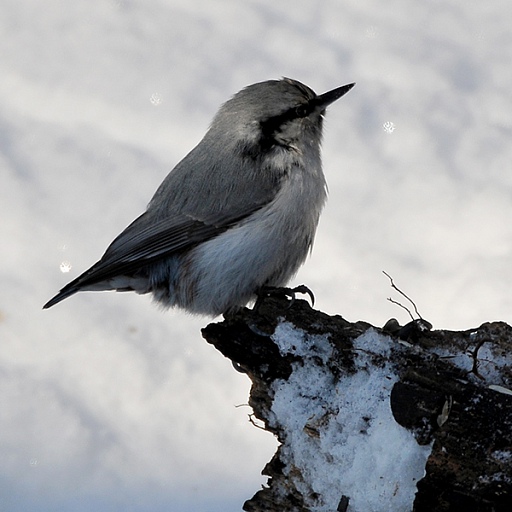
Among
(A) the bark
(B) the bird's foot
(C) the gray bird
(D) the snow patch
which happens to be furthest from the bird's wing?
(D) the snow patch

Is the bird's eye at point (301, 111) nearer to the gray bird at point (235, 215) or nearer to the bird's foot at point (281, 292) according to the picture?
the gray bird at point (235, 215)

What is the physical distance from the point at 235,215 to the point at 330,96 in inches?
44.2

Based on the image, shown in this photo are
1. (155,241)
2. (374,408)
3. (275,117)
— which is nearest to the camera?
(374,408)

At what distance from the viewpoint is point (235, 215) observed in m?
4.29

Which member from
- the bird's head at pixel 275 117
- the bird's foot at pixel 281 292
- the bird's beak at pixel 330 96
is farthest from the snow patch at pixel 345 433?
the bird's beak at pixel 330 96

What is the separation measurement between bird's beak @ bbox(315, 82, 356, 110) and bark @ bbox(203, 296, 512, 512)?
1.49 metres

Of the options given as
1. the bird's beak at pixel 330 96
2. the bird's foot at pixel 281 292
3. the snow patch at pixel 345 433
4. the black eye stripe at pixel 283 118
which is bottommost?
the snow patch at pixel 345 433

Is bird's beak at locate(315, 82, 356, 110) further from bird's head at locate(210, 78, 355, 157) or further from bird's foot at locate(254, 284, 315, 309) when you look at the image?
bird's foot at locate(254, 284, 315, 309)

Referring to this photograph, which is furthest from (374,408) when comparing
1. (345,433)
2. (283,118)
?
(283,118)

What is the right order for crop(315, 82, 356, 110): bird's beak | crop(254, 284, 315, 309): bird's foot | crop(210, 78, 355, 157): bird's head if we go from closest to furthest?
crop(254, 284, 315, 309): bird's foot → crop(210, 78, 355, 157): bird's head → crop(315, 82, 356, 110): bird's beak

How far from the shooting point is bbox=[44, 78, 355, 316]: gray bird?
4246mm

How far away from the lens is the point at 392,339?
363 cm

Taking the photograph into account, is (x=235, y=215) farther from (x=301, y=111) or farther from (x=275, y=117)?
(x=301, y=111)

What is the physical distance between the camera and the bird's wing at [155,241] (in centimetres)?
431
